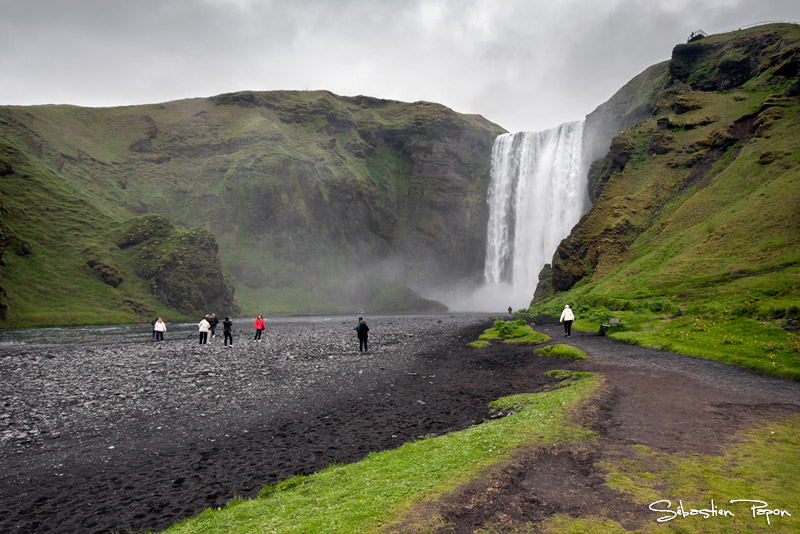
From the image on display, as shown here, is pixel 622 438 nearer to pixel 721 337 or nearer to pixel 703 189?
pixel 721 337

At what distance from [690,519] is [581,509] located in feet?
4.69

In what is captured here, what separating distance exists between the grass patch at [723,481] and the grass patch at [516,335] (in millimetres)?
Result: 21897

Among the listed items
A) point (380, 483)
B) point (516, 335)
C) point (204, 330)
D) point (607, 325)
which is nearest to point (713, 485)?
point (380, 483)

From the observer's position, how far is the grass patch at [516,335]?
30.9m

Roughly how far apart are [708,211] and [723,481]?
152 ft

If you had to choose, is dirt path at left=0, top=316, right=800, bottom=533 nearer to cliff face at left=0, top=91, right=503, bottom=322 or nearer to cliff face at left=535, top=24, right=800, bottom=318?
cliff face at left=535, top=24, right=800, bottom=318

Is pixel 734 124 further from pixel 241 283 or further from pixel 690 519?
pixel 241 283

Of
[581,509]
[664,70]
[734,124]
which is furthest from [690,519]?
[664,70]

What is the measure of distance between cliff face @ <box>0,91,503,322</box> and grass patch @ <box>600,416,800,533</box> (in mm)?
80261

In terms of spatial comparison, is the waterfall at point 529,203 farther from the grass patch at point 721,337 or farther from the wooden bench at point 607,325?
the grass patch at point 721,337

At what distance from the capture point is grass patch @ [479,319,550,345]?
30.9m

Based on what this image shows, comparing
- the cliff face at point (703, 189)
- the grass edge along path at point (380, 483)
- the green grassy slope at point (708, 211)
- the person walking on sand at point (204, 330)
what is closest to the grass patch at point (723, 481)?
the grass edge along path at point (380, 483)

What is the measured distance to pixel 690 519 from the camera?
5.64m

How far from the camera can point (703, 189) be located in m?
46.4
